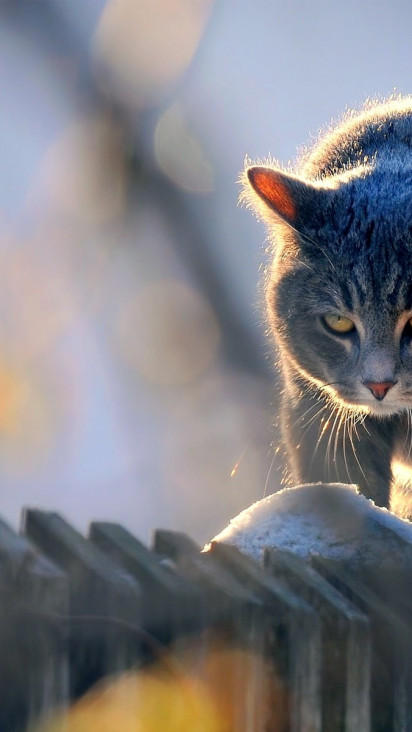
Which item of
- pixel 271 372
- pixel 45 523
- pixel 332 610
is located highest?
pixel 271 372

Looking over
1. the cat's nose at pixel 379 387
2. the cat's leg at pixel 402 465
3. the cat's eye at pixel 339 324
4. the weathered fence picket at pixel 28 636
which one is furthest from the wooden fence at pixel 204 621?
the cat's leg at pixel 402 465

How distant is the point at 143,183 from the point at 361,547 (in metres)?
2.63

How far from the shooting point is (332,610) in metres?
1.15

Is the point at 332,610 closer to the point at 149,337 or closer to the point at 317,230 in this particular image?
the point at 317,230

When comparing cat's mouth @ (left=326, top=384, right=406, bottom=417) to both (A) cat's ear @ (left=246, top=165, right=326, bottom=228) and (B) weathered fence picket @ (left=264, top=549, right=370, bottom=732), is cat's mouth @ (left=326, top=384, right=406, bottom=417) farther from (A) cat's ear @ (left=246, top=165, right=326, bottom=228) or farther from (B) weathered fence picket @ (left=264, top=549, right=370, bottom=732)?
(B) weathered fence picket @ (left=264, top=549, right=370, bottom=732)

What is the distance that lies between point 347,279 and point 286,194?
0.29 meters

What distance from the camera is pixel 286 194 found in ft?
8.32

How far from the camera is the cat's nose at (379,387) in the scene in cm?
232

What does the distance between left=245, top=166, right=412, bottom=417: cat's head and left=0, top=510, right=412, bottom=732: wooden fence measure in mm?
1121

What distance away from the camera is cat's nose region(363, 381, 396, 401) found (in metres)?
2.32

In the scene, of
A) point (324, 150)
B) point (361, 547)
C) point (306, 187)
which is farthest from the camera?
point (324, 150)

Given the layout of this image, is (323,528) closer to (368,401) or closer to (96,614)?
(96,614)

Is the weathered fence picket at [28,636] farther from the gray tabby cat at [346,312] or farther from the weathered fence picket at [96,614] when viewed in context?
the gray tabby cat at [346,312]

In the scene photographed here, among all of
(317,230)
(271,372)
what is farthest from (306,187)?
(271,372)
